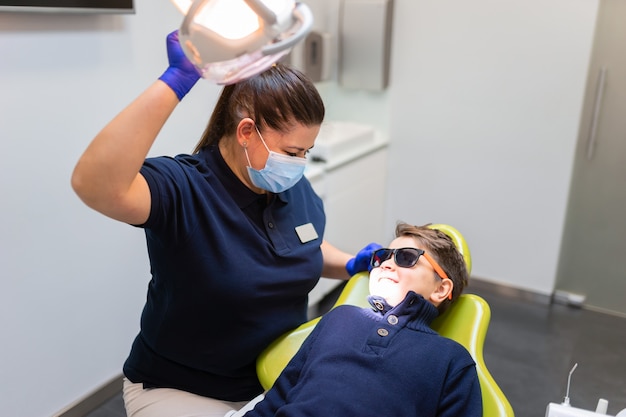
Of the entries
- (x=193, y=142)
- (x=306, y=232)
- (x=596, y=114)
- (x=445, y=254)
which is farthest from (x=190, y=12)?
(x=596, y=114)

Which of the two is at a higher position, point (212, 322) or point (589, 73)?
point (589, 73)

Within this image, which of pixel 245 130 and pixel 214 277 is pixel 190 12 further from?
pixel 214 277

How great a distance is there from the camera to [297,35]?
2.85ft

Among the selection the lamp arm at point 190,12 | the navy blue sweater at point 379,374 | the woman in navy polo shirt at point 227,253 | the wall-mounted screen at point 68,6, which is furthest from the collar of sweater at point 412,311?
the wall-mounted screen at point 68,6

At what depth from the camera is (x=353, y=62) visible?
337 centimetres

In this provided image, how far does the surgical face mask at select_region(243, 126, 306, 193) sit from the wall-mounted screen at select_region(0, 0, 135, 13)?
91 cm

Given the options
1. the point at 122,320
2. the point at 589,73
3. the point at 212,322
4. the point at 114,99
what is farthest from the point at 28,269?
the point at 589,73

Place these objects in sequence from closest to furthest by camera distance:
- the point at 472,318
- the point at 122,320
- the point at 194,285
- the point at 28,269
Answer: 1. the point at 194,285
2. the point at 472,318
3. the point at 28,269
4. the point at 122,320

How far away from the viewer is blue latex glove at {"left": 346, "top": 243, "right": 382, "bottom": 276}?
171cm

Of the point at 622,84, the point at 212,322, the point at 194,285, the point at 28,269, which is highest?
the point at 622,84

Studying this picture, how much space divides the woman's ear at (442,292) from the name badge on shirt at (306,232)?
0.36m

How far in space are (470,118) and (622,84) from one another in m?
0.77

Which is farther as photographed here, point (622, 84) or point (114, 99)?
point (622, 84)

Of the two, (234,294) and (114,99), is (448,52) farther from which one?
(234,294)
